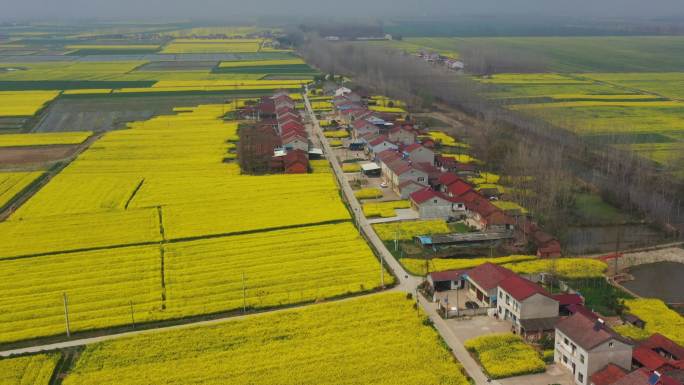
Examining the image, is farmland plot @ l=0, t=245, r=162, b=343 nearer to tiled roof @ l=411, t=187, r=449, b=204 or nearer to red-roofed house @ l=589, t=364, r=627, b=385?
tiled roof @ l=411, t=187, r=449, b=204

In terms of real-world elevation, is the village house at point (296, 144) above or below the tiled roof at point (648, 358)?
above

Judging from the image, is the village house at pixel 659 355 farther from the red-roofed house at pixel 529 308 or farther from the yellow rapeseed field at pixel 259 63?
the yellow rapeseed field at pixel 259 63

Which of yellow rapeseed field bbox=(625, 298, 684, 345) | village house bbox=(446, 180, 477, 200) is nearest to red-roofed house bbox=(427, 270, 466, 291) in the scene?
yellow rapeseed field bbox=(625, 298, 684, 345)

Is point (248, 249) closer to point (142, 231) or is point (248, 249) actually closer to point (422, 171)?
point (142, 231)

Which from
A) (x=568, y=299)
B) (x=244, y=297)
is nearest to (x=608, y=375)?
(x=568, y=299)

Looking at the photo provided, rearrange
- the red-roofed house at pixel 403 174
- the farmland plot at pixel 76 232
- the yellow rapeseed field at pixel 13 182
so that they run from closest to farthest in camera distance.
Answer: the farmland plot at pixel 76 232
the red-roofed house at pixel 403 174
the yellow rapeseed field at pixel 13 182

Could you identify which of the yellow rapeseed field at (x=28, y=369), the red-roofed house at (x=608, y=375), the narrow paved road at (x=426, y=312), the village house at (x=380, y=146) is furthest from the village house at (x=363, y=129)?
the yellow rapeseed field at (x=28, y=369)

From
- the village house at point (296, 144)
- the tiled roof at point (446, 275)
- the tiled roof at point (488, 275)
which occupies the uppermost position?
the village house at point (296, 144)
